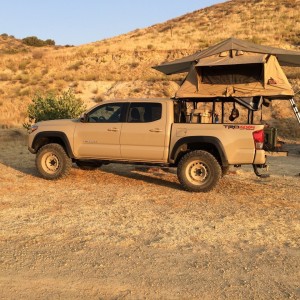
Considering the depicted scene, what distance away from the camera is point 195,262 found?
4.53 metres

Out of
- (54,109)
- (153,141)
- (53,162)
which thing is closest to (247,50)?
(153,141)

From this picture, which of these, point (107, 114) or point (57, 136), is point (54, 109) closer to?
point (57, 136)

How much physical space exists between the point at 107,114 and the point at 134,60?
26239 millimetres

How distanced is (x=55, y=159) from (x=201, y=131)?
364cm

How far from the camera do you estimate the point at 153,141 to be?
27.8 feet

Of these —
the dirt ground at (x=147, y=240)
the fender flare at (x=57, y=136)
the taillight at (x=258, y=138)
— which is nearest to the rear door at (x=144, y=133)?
the dirt ground at (x=147, y=240)

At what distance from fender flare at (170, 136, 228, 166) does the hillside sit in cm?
1597

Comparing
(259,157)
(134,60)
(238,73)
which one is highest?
(134,60)

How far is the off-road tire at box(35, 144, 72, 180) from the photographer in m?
9.27

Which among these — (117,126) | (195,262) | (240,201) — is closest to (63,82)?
(117,126)

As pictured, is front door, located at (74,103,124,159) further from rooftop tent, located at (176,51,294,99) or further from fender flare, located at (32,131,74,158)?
rooftop tent, located at (176,51,294,99)

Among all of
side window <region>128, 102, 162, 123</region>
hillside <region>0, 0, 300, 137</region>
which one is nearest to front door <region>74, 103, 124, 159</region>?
side window <region>128, 102, 162, 123</region>

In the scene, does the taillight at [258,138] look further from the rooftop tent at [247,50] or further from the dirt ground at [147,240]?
the rooftop tent at [247,50]

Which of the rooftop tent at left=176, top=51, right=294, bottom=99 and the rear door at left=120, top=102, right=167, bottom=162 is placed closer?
the rear door at left=120, top=102, right=167, bottom=162
